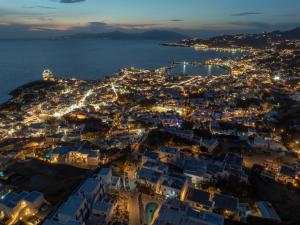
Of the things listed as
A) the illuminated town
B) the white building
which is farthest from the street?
the white building

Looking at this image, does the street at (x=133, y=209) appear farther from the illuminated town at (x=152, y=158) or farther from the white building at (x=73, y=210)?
the white building at (x=73, y=210)

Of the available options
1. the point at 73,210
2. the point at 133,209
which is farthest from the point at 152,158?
the point at 73,210

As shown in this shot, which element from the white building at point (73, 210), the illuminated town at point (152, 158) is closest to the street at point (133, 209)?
the illuminated town at point (152, 158)

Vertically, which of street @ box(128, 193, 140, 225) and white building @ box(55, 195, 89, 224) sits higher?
white building @ box(55, 195, 89, 224)

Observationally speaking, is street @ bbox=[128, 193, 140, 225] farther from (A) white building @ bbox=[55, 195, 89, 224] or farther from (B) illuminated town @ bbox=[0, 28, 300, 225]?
(A) white building @ bbox=[55, 195, 89, 224]

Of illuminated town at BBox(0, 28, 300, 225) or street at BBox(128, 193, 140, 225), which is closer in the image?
street at BBox(128, 193, 140, 225)

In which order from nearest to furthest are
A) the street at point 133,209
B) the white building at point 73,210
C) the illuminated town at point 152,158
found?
the white building at point 73,210 → the street at point 133,209 → the illuminated town at point 152,158

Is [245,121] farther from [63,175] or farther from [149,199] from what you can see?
[63,175]

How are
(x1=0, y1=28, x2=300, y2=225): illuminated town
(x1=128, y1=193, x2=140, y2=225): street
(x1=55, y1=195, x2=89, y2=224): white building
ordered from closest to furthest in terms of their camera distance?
1. (x1=55, y1=195, x2=89, y2=224): white building
2. (x1=128, y1=193, x2=140, y2=225): street
3. (x1=0, y1=28, x2=300, y2=225): illuminated town

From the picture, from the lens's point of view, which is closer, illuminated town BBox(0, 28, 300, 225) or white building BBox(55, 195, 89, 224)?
white building BBox(55, 195, 89, 224)

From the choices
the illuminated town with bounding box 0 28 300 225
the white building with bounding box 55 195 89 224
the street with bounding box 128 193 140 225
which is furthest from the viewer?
the illuminated town with bounding box 0 28 300 225
